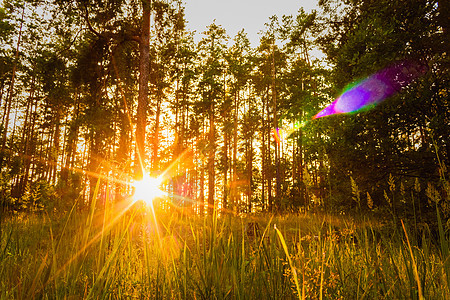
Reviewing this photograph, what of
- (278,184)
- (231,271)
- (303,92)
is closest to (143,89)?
(231,271)

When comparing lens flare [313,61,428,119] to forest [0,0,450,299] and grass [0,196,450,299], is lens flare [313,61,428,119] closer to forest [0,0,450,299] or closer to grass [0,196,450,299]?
forest [0,0,450,299]

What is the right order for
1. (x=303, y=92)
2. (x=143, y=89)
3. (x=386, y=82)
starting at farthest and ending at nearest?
(x=303, y=92), (x=143, y=89), (x=386, y=82)

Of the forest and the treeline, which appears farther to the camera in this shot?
the treeline

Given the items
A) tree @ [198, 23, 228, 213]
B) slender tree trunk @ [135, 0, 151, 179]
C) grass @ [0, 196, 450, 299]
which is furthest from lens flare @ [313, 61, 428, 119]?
tree @ [198, 23, 228, 213]

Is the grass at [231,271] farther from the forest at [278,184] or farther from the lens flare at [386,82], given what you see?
the lens flare at [386,82]

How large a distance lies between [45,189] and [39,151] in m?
28.2

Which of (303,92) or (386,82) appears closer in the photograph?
(386,82)

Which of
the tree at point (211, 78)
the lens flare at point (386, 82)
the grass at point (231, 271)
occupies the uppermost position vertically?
the tree at point (211, 78)

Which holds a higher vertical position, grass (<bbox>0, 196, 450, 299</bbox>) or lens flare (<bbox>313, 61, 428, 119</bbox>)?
lens flare (<bbox>313, 61, 428, 119</bbox>)

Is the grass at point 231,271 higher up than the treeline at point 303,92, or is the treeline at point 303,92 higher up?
the treeline at point 303,92

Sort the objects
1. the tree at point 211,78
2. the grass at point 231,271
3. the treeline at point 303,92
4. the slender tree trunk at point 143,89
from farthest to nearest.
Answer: the tree at point 211,78
the slender tree trunk at point 143,89
the treeline at point 303,92
the grass at point 231,271

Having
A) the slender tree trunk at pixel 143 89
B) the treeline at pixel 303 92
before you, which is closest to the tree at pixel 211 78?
the treeline at pixel 303 92

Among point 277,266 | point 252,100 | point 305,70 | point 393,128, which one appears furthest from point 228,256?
point 252,100

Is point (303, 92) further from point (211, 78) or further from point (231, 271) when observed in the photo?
point (231, 271)
